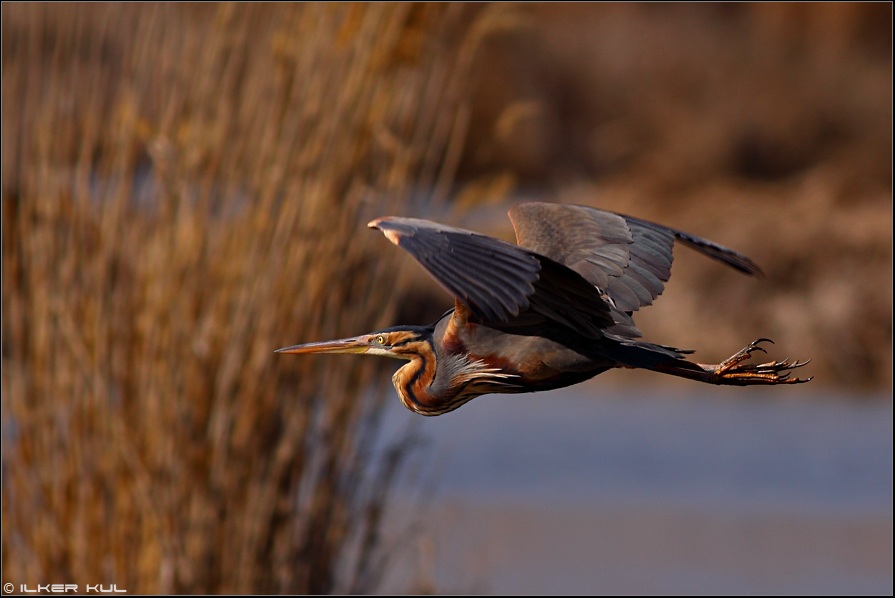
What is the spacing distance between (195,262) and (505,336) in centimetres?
185

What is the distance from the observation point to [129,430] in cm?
371

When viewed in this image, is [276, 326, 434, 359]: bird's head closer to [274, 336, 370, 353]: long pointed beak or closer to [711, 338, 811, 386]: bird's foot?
[274, 336, 370, 353]: long pointed beak

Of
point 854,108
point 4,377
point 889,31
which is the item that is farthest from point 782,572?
point 889,31

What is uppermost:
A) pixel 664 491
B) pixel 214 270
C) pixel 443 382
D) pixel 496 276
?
pixel 214 270

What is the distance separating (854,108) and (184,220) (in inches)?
509

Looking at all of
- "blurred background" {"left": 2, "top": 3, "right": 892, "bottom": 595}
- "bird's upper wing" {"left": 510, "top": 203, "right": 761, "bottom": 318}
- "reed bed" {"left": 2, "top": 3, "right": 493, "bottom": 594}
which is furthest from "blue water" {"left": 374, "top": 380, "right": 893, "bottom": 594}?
"bird's upper wing" {"left": 510, "top": 203, "right": 761, "bottom": 318}

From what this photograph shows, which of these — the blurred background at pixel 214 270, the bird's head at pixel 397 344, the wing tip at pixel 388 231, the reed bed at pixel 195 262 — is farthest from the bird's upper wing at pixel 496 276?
the reed bed at pixel 195 262

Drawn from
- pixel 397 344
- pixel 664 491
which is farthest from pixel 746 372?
pixel 664 491

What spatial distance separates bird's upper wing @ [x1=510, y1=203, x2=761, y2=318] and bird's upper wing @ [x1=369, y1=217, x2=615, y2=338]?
19cm

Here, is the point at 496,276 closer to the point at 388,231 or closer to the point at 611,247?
the point at 388,231

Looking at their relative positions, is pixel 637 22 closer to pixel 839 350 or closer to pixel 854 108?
pixel 854 108

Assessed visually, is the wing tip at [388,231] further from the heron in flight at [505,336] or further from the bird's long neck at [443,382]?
the bird's long neck at [443,382]

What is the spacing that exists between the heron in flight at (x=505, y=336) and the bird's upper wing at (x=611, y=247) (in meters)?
0.04

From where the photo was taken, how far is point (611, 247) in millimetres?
2203
